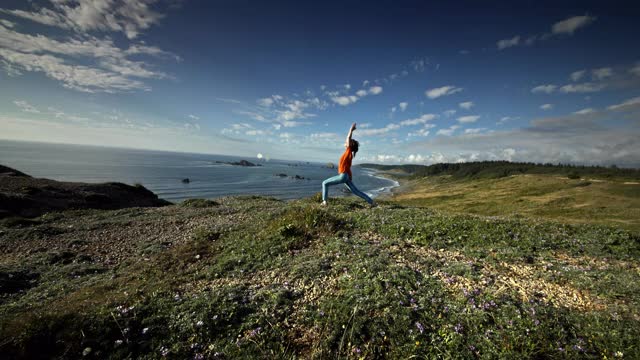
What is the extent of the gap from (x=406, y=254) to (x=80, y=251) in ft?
53.5

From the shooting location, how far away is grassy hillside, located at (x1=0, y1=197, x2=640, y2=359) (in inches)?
187

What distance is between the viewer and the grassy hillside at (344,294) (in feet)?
15.6

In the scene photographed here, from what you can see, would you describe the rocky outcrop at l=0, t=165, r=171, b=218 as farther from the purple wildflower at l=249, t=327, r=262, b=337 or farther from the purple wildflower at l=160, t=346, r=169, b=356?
the purple wildflower at l=249, t=327, r=262, b=337

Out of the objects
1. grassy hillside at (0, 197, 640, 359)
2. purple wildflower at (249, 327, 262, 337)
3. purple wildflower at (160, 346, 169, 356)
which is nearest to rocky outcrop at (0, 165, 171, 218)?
grassy hillside at (0, 197, 640, 359)

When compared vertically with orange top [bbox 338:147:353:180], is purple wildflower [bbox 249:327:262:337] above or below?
below

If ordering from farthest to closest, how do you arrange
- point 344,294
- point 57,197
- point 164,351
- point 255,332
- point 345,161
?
point 57,197, point 345,161, point 344,294, point 255,332, point 164,351

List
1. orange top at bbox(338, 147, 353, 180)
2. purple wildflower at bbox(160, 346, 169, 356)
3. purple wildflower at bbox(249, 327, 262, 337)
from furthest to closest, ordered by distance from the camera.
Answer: orange top at bbox(338, 147, 353, 180) < purple wildflower at bbox(249, 327, 262, 337) < purple wildflower at bbox(160, 346, 169, 356)

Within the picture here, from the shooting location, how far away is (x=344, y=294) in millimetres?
6227

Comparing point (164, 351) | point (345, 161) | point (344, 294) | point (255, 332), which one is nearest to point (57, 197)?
point (345, 161)

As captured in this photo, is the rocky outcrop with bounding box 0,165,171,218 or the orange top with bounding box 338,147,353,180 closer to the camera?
the orange top with bounding box 338,147,353,180

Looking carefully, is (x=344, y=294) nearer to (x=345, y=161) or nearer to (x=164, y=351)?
(x=164, y=351)

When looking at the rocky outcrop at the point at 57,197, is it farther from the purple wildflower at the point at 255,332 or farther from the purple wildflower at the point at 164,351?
the purple wildflower at the point at 255,332

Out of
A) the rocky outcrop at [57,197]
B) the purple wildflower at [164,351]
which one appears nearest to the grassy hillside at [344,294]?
the purple wildflower at [164,351]

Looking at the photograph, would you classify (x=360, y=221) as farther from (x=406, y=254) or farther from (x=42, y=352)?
(x=42, y=352)
